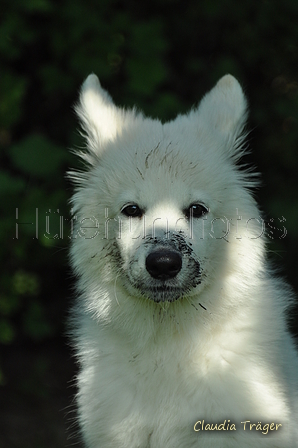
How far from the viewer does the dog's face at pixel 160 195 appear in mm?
2922

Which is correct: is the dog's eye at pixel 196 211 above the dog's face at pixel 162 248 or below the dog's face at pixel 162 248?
above

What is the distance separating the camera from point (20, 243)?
495 cm

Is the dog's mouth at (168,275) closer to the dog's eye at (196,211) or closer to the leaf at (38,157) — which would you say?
the dog's eye at (196,211)

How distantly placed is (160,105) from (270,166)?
1.70 metres

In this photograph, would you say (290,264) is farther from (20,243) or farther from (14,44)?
(14,44)

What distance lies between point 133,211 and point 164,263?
0.51 metres

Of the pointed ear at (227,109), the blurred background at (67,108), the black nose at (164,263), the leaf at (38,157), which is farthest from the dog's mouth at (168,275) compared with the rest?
the leaf at (38,157)

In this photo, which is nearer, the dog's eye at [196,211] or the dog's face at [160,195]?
the dog's face at [160,195]

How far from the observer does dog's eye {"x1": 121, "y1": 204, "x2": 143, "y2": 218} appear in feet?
10.4

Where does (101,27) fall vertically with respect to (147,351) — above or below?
above

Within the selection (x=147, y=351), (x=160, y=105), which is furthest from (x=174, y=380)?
(x=160, y=105)

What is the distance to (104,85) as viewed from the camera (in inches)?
217

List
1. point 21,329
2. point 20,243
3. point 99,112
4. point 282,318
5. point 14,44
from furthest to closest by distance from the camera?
point 21,329 → point 14,44 → point 20,243 → point 99,112 → point 282,318

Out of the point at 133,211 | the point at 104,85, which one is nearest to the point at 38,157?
the point at 104,85
